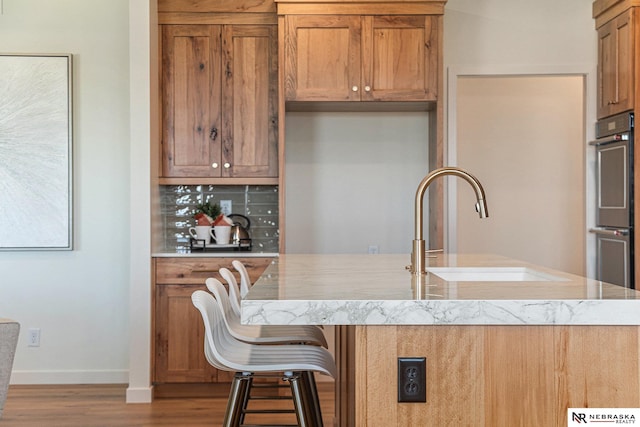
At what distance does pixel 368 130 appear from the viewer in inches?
182

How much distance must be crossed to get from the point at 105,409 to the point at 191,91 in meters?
1.96

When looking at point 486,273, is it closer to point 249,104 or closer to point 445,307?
point 445,307

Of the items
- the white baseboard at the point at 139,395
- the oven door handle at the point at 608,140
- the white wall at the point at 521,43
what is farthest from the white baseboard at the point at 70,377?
the oven door handle at the point at 608,140

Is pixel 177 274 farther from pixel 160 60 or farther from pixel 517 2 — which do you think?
pixel 517 2

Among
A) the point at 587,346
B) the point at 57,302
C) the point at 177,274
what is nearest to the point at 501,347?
the point at 587,346

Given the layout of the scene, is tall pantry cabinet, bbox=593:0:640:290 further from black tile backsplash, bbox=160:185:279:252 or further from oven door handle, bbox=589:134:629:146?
black tile backsplash, bbox=160:185:279:252

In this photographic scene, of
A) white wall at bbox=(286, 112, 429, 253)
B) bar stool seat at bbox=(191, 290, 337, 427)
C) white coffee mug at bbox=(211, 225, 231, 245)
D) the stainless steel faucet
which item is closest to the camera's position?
the stainless steel faucet

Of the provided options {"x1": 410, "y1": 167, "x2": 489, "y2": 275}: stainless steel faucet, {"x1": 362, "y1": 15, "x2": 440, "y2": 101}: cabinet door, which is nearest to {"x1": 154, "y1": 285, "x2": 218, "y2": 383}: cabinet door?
{"x1": 362, "y1": 15, "x2": 440, "y2": 101}: cabinet door

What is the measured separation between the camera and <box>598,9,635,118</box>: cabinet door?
3963 millimetres

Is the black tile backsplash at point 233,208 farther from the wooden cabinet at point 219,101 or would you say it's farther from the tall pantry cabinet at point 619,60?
the tall pantry cabinet at point 619,60

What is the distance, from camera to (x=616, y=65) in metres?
4.16

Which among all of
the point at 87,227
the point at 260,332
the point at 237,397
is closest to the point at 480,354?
the point at 237,397

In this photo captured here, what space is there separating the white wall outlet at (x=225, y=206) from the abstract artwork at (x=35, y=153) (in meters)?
0.96

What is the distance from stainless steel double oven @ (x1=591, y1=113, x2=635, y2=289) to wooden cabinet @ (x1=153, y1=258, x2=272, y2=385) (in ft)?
8.12
